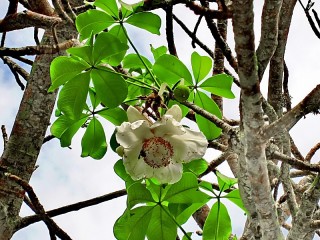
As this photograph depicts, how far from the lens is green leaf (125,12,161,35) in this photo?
4.40 ft

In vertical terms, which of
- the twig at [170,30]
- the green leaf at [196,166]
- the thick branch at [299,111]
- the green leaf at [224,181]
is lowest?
the thick branch at [299,111]

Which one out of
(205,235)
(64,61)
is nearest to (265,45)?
(64,61)

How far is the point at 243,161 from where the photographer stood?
1.18 metres

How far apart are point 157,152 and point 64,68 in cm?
29

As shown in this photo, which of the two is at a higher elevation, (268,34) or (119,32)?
(119,32)

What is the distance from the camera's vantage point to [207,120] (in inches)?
55.5

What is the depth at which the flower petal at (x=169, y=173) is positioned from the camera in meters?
1.22

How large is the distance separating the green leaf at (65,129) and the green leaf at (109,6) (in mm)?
308

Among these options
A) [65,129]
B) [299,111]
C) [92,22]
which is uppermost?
[92,22]

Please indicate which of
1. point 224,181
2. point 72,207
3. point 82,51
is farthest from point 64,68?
point 72,207

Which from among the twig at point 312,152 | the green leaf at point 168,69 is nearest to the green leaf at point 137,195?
the green leaf at point 168,69

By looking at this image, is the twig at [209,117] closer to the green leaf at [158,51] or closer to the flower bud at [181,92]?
the flower bud at [181,92]

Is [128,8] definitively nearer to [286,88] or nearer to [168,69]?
[168,69]

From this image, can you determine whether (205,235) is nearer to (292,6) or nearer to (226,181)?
(226,181)
